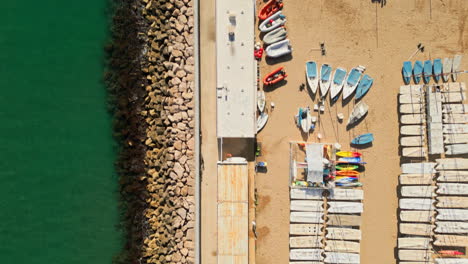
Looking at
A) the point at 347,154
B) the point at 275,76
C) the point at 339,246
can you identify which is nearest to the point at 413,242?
the point at 339,246

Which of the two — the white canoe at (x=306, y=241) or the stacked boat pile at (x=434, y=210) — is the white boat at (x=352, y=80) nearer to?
the stacked boat pile at (x=434, y=210)

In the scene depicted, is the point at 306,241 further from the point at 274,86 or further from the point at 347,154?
the point at 274,86

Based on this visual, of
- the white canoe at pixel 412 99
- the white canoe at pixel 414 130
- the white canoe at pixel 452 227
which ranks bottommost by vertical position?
the white canoe at pixel 452 227

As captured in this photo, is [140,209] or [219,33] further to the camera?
[140,209]

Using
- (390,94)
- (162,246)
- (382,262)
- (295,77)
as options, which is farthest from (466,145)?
(162,246)

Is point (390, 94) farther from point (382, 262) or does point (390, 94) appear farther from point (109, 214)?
point (109, 214)

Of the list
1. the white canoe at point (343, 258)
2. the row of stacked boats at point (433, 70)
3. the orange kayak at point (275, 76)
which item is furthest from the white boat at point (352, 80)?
the white canoe at point (343, 258)

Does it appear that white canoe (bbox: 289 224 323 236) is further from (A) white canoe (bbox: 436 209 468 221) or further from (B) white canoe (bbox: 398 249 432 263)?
(A) white canoe (bbox: 436 209 468 221)
